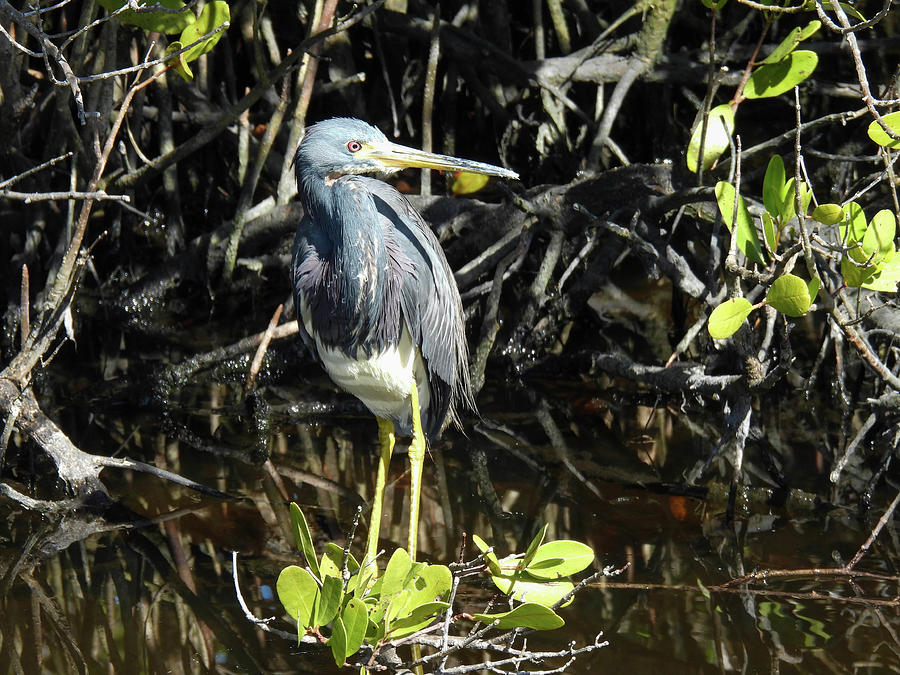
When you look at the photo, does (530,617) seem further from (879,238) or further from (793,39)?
(793,39)

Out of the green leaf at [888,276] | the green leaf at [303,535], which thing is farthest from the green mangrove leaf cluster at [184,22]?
the green leaf at [888,276]

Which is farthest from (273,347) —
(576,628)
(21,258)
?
(576,628)

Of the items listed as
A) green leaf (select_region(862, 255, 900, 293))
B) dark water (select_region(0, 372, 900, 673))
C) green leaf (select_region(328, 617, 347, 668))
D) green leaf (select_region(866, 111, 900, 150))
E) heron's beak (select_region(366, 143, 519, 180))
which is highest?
green leaf (select_region(866, 111, 900, 150))

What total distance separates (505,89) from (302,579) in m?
3.64

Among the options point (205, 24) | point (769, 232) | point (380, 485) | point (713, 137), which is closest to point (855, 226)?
point (769, 232)

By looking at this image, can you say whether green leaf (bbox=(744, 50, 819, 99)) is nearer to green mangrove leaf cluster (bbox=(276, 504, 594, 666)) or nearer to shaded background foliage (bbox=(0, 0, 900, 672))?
shaded background foliage (bbox=(0, 0, 900, 672))

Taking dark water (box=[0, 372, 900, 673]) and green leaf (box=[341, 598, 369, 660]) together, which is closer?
green leaf (box=[341, 598, 369, 660])

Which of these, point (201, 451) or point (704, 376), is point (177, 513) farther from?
point (704, 376)

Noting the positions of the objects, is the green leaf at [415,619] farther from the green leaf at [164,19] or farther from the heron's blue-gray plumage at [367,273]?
the green leaf at [164,19]

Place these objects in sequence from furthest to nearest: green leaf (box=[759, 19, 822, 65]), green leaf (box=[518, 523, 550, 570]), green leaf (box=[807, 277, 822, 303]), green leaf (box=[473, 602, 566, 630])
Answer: green leaf (box=[759, 19, 822, 65]), green leaf (box=[807, 277, 822, 303]), green leaf (box=[518, 523, 550, 570]), green leaf (box=[473, 602, 566, 630])

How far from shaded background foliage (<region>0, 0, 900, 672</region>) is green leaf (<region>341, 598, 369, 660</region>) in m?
0.61

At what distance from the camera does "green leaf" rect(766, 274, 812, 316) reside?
8.55ft

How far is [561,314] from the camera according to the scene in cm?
467

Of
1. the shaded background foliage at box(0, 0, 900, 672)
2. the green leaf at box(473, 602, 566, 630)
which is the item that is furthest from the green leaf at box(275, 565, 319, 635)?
the shaded background foliage at box(0, 0, 900, 672)
